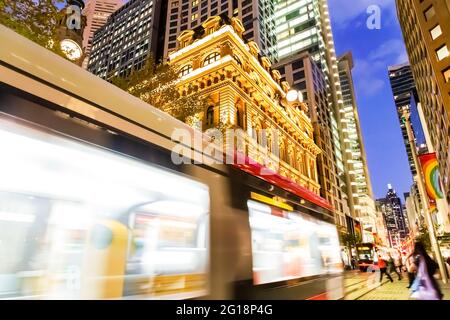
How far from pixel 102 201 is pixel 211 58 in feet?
114

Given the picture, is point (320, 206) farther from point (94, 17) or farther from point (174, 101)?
point (94, 17)

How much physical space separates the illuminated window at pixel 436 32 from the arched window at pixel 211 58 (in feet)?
95.0

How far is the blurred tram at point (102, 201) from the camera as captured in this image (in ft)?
8.47

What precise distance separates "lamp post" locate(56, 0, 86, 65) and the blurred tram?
41.2ft

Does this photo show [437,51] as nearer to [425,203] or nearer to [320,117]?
[425,203]

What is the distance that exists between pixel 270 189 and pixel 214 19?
119 ft

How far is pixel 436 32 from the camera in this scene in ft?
130

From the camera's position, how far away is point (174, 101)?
20656 mm

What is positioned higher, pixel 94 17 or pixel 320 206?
pixel 94 17

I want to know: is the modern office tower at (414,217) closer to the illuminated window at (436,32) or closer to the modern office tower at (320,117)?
the modern office tower at (320,117)

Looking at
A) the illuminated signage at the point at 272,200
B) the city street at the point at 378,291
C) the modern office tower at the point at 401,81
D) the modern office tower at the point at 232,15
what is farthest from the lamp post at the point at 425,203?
the modern office tower at the point at 401,81

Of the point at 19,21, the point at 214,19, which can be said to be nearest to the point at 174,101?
the point at 19,21

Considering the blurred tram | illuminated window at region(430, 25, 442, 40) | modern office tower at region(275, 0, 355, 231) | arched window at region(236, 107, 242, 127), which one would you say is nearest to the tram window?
the blurred tram
